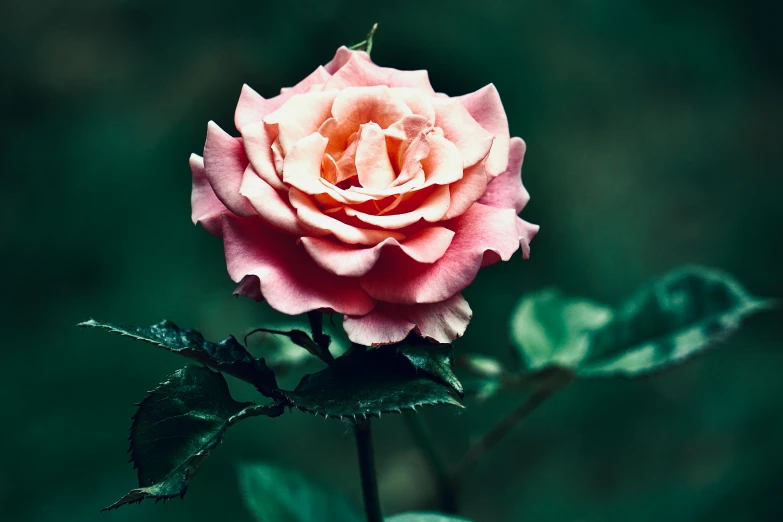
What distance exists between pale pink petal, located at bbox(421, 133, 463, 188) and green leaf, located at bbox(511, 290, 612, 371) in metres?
0.25

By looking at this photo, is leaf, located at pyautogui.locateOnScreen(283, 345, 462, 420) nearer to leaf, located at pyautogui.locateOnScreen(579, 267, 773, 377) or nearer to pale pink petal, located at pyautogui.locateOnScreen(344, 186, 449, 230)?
pale pink petal, located at pyautogui.locateOnScreen(344, 186, 449, 230)

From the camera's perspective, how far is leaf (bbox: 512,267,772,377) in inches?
17.0

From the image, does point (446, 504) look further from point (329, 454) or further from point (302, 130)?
point (329, 454)

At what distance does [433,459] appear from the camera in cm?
48

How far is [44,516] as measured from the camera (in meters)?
0.88

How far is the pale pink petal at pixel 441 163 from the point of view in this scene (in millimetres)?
282

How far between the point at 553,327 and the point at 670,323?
112 mm

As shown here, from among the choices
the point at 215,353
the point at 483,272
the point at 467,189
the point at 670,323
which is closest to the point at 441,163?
the point at 467,189

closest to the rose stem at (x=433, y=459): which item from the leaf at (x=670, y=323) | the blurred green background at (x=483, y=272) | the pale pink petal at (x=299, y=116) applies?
the leaf at (x=670, y=323)

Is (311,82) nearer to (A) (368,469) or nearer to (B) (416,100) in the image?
(B) (416,100)

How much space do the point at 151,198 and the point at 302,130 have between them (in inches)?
25.7

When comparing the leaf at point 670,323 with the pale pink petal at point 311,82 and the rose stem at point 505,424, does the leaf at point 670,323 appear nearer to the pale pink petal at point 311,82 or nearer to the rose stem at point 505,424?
the rose stem at point 505,424

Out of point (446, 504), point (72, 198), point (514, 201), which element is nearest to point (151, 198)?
point (72, 198)

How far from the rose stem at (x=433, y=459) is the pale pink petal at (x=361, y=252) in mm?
198
